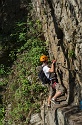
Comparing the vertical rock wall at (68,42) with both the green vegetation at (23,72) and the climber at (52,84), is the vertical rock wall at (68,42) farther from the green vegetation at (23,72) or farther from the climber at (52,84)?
the green vegetation at (23,72)

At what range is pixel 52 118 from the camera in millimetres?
10961

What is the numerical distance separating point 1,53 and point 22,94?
3.72m

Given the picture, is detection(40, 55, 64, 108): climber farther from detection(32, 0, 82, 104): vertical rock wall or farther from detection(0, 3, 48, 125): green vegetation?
detection(0, 3, 48, 125): green vegetation

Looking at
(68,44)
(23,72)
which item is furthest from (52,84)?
(23,72)

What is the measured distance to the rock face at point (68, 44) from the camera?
905cm

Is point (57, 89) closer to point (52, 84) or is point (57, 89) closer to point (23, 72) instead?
point (52, 84)

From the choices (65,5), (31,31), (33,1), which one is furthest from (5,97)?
(65,5)

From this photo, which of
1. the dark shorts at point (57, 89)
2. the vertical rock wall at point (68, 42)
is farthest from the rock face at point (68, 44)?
the dark shorts at point (57, 89)

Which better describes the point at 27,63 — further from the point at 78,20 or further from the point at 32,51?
the point at 78,20

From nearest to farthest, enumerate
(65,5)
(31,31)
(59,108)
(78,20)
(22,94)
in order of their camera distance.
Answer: (78,20)
(65,5)
(59,108)
(22,94)
(31,31)

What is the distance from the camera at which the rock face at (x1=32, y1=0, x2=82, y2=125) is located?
29.7ft

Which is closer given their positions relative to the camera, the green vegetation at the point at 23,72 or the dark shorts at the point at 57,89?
the dark shorts at the point at 57,89

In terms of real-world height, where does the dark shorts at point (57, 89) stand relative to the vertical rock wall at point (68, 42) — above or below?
below

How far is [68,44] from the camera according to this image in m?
10.2
